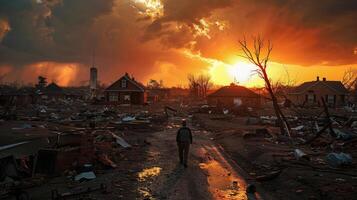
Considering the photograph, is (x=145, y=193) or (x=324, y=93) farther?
(x=324, y=93)

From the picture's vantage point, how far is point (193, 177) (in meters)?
12.1

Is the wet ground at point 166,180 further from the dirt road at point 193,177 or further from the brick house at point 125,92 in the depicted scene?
the brick house at point 125,92

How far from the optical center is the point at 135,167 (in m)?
14.2

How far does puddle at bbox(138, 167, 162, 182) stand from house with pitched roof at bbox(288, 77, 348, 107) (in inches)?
2266

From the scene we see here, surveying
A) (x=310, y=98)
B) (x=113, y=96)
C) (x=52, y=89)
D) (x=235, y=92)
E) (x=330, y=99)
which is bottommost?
(x=330, y=99)

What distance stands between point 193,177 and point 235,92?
4704 cm

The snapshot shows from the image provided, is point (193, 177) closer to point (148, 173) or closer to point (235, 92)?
point (148, 173)

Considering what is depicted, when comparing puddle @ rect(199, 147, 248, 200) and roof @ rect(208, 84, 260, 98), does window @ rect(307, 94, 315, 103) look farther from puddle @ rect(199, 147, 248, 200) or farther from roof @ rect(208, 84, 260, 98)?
puddle @ rect(199, 147, 248, 200)

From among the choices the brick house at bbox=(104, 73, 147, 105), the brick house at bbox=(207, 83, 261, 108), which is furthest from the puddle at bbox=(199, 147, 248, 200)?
the brick house at bbox=(104, 73, 147, 105)

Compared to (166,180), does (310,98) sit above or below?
above

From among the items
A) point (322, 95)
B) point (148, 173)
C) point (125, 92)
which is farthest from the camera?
point (125, 92)

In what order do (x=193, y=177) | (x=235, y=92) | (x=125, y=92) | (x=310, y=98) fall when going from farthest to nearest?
(x=310, y=98)
(x=125, y=92)
(x=235, y=92)
(x=193, y=177)

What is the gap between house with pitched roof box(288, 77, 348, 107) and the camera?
223 ft

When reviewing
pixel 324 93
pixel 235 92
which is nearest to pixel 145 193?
pixel 235 92
